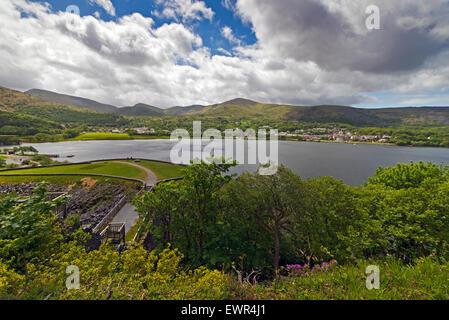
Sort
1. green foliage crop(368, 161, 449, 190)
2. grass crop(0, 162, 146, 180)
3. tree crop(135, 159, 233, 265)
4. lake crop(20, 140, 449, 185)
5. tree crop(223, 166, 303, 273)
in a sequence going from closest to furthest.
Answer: tree crop(135, 159, 233, 265) → tree crop(223, 166, 303, 273) → green foliage crop(368, 161, 449, 190) → grass crop(0, 162, 146, 180) → lake crop(20, 140, 449, 185)

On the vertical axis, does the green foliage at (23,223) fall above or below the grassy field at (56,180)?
above

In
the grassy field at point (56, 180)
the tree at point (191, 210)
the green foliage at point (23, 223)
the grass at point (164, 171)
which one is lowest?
the grassy field at point (56, 180)

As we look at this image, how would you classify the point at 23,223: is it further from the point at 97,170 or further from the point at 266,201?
the point at 97,170

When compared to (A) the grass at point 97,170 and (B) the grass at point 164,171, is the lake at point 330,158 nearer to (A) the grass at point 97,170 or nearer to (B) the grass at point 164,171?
(B) the grass at point 164,171

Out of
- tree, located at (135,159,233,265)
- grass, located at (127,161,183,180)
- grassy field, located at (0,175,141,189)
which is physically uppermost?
tree, located at (135,159,233,265)

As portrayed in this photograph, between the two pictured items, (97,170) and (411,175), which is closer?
(411,175)

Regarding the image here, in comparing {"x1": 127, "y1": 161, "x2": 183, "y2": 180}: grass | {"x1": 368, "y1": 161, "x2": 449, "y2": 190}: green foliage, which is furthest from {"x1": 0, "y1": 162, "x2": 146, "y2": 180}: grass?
{"x1": 368, "y1": 161, "x2": 449, "y2": 190}: green foliage

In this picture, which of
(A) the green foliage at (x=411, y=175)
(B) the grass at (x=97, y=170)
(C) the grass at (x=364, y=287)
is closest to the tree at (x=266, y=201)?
(C) the grass at (x=364, y=287)

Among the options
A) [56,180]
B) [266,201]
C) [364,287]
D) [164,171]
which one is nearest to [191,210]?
[266,201]

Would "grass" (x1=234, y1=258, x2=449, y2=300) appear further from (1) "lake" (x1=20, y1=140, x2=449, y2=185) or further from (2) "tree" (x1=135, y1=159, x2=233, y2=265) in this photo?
(1) "lake" (x1=20, y1=140, x2=449, y2=185)

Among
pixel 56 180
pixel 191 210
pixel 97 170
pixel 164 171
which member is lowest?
pixel 56 180
